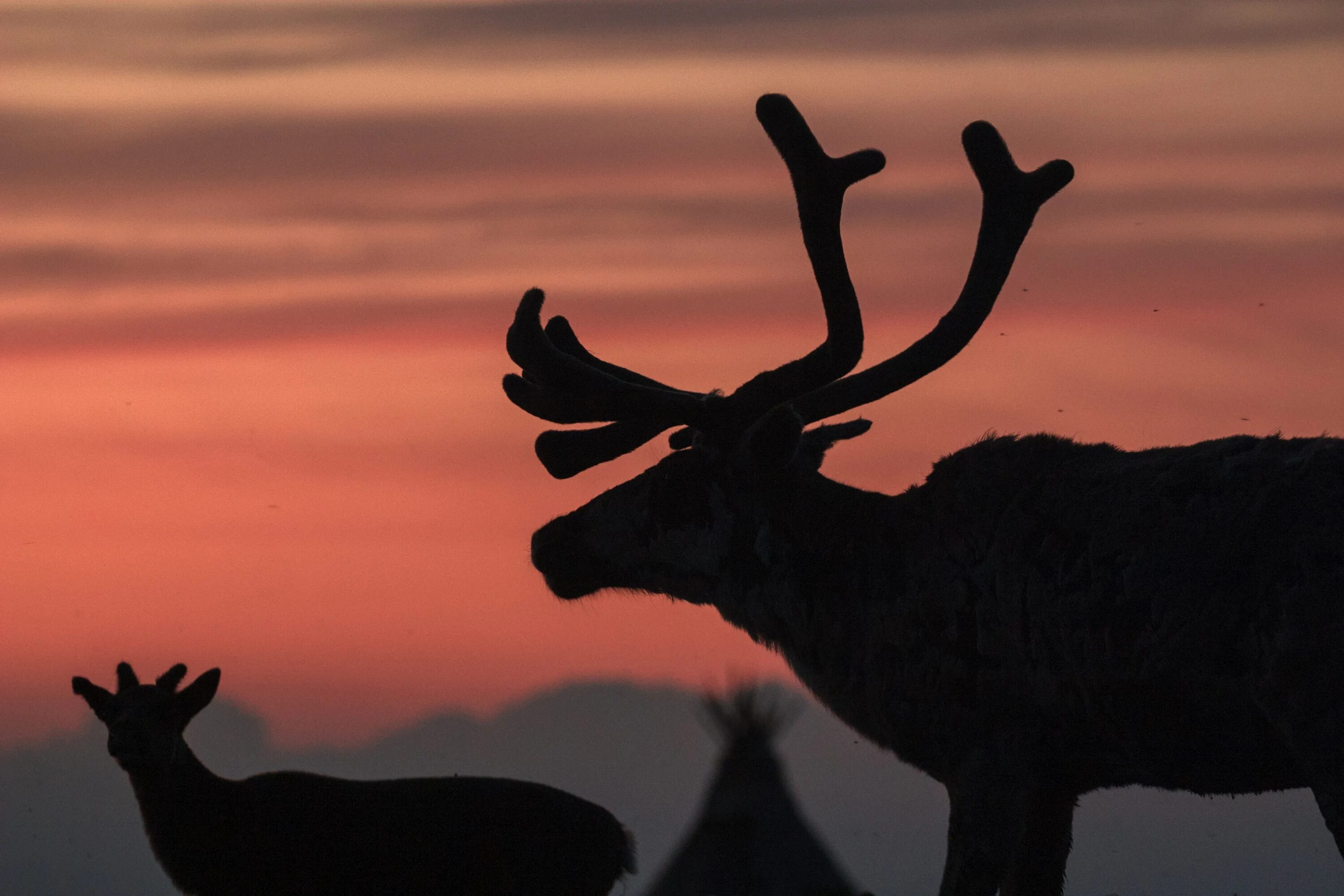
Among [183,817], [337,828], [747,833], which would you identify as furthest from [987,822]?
[747,833]

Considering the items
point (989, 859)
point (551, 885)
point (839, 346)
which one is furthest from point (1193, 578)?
point (551, 885)

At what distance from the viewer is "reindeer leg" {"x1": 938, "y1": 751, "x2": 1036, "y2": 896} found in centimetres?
904

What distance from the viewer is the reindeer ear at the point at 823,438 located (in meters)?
10.5

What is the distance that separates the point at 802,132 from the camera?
10.5 m

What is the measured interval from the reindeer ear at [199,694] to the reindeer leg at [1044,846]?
495 centimetres

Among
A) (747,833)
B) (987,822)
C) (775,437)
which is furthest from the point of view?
(747,833)

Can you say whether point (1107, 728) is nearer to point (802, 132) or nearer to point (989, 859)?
point (989, 859)

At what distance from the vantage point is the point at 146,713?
11719mm

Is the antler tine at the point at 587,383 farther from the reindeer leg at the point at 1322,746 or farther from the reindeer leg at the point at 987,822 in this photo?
the reindeer leg at the point at 1322,746

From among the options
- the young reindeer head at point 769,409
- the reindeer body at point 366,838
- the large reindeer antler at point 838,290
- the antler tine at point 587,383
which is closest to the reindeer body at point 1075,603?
the young reindeer head at point 769,409

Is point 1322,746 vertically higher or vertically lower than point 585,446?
lower

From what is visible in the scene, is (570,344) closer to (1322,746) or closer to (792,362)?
(792,362)

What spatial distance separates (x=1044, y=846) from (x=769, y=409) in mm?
2673

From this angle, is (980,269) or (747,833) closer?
(980,269)
